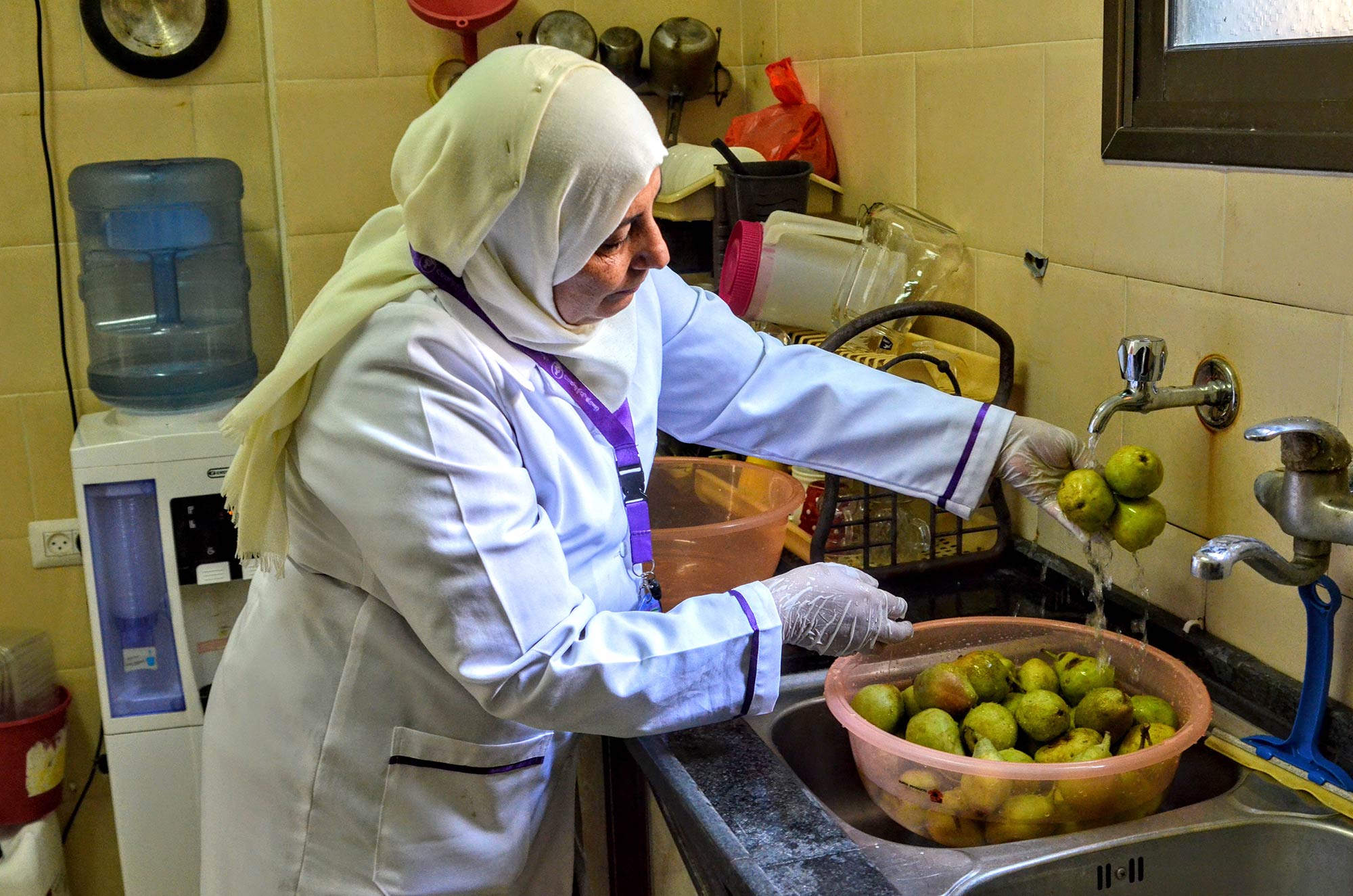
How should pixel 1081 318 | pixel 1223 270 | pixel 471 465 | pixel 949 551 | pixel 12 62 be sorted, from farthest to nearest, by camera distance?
1. pixel 12 62
2. pixel 949 551
3. pixel 1081 318
4. pixel 1223 270
5. pixel 471 465

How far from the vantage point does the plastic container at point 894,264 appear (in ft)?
5.65

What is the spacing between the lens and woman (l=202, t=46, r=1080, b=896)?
3.42 ft

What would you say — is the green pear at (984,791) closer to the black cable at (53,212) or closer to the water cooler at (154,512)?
the water cooler at (154,512)

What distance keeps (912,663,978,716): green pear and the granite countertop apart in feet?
0.52

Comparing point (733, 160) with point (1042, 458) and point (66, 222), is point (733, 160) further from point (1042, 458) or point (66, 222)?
point (66, 222)

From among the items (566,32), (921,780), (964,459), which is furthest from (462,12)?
(921,780)

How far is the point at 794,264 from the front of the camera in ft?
6.27

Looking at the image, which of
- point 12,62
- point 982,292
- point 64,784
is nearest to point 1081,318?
point 982,292

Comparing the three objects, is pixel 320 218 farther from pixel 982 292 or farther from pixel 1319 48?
pixel 1319 48

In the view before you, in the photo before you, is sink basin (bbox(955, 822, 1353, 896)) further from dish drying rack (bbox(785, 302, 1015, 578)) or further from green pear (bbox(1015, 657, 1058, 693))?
dish drying rack (bbox(785, 302, 1015, 578))

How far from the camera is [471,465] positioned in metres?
1.04

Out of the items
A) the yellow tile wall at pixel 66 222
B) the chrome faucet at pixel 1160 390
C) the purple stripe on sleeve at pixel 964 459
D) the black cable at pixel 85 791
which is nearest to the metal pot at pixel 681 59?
the yellow tile wall at pixel 66 222

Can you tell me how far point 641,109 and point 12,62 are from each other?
5.70 feet

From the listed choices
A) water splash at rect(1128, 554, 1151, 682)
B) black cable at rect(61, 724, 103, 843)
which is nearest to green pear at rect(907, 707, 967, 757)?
water splash at rect(1128, 554, 1151, 682)
